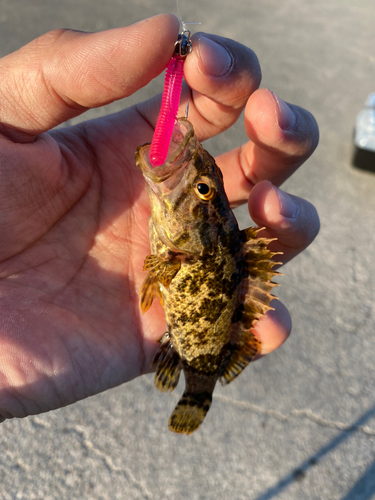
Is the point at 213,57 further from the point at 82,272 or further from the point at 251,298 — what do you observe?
the point at 82,272

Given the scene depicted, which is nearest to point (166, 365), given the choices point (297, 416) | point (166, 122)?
point (166, 122)

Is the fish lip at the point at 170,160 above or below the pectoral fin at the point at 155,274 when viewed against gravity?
above

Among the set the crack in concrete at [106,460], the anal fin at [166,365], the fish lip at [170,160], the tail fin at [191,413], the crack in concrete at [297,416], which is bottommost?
the crack in concrete at [106,460]

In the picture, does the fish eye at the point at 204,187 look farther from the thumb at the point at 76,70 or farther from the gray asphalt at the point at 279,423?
the gray asphalt at the point at 279,423

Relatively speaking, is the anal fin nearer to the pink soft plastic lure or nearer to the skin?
the skin

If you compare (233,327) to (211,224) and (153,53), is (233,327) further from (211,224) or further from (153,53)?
(153,53)

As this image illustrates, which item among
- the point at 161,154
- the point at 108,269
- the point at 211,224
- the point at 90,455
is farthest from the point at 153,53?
the point at 90,455

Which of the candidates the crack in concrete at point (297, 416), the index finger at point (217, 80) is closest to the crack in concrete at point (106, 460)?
the crack in concrete at point (297, 416)
